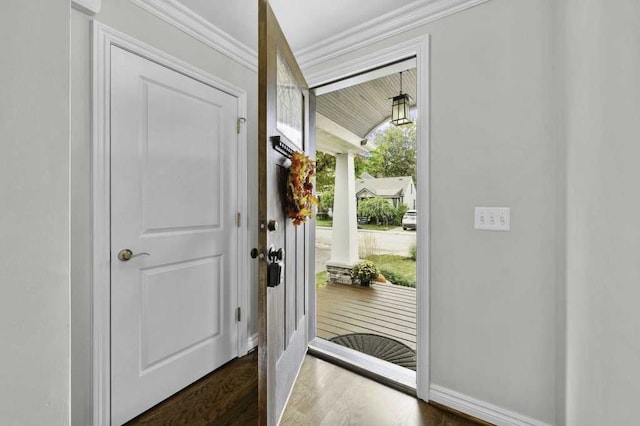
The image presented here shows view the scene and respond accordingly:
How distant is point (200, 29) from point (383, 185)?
A: 3.67 meters

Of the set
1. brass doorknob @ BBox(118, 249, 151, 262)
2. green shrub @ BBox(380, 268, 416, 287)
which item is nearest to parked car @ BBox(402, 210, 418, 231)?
green shrub @ BBox(380, 268, 416, 287)

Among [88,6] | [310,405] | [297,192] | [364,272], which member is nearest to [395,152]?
[364,272]

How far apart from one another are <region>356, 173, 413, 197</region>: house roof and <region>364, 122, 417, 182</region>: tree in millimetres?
91

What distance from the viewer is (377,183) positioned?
4.95m

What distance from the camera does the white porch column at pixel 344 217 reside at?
14.9 feet

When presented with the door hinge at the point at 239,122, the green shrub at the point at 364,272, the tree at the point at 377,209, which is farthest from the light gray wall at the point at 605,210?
the tree at the point at 377,209

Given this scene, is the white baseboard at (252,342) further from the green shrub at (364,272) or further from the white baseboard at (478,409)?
the green shrub at (364,272)

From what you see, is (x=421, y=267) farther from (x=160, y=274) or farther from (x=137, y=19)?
(x=137, y=19)

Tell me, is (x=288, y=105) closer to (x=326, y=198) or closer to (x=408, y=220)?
(x=408, y=220)

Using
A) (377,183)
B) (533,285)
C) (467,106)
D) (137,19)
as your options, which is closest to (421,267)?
(533,285)

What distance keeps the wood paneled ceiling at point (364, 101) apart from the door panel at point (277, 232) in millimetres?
1013

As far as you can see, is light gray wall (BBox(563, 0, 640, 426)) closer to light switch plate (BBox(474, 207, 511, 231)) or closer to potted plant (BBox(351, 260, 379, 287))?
light switch plate (BBox(474, 207, 511, 231))

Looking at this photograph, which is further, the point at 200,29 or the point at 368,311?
the point at 368,311

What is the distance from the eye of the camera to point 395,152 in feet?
15.5
